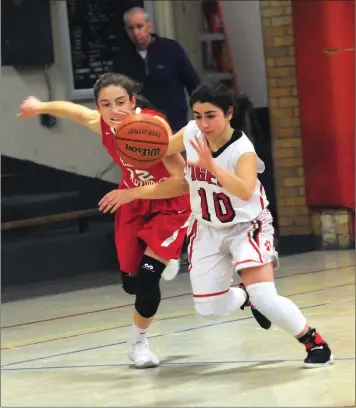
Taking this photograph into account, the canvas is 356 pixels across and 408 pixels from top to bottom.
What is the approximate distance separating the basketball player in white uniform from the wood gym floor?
29 centimetres

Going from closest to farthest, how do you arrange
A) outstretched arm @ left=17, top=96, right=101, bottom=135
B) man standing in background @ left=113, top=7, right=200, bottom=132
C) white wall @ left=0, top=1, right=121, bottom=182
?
outstretched arm @ left=17, top=96, right=101, bottom=135
man standing in background @ left=113, top=7, right=200, bottom=132
white wall @ left=0, top=1, right=121, bottom=182

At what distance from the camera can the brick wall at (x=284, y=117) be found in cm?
929

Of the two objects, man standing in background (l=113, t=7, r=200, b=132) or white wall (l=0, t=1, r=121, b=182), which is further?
white wall (l=0, t=1, r=121, b=182)

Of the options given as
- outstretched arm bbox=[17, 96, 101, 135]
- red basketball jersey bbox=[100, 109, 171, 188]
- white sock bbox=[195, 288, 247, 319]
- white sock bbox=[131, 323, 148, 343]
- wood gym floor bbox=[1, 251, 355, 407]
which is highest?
outstretched arm bbox=[17, 96, 101, 135]

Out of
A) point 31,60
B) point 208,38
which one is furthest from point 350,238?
point 31,60

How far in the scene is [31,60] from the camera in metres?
Result: 9.00

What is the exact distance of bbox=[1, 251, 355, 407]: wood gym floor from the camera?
190 inches

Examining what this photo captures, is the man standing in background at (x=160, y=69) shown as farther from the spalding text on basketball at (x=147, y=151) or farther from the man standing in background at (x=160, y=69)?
the spalding text on basketball at (x=147, y=151)

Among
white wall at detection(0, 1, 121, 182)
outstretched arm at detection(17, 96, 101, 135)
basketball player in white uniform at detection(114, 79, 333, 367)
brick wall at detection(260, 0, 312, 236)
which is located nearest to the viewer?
basketball player in white uniform at detection(114, 79, 333, 367)

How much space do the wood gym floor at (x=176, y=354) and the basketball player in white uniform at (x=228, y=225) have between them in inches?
11.3

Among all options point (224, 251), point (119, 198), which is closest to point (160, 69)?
point (119, 198)

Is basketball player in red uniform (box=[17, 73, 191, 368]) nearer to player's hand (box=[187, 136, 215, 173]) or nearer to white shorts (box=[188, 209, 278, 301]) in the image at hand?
white shorts (box=[188, 209, 278, 301])

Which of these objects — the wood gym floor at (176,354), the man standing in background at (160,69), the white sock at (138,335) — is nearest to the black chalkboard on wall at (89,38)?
the man standing in background at (160,69)

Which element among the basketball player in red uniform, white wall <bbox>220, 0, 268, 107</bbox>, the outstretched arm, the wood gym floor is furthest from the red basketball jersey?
white wall <bbox>220, 0, 268, 107</bbox>
